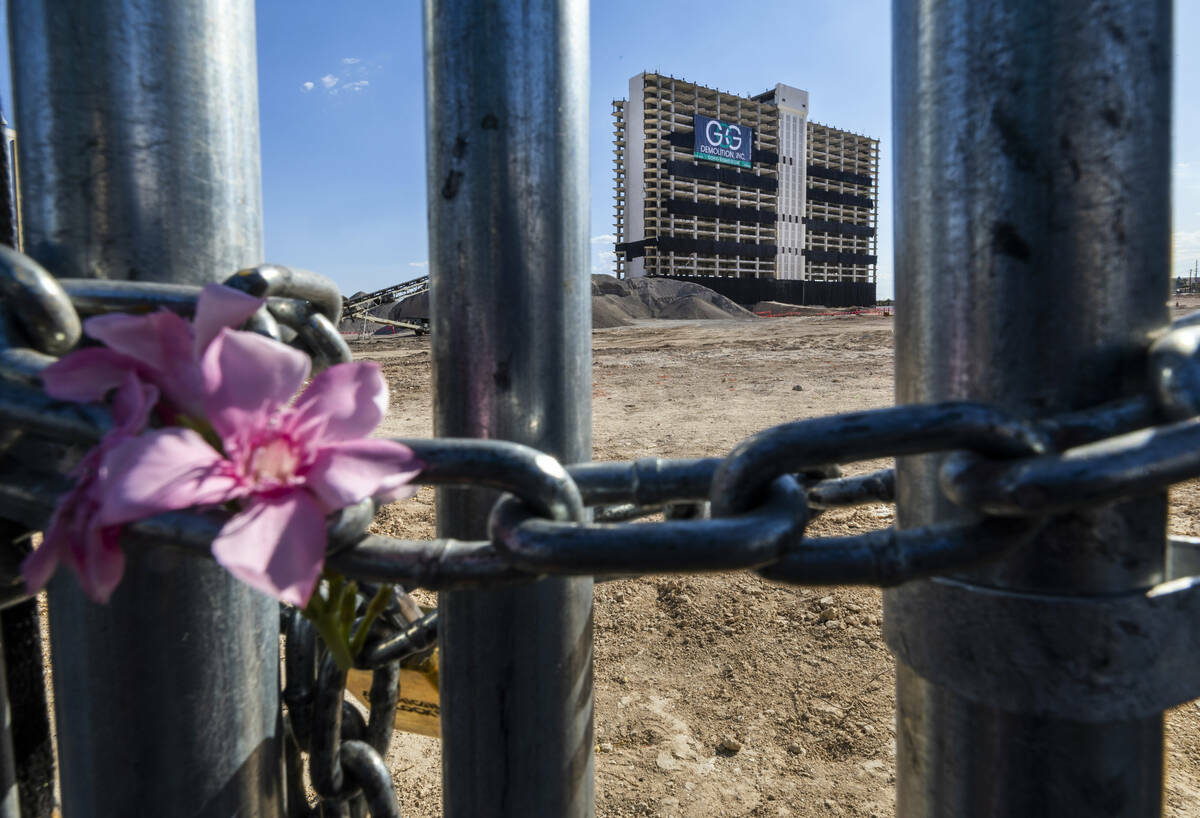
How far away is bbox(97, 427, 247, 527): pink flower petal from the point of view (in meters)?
0.45

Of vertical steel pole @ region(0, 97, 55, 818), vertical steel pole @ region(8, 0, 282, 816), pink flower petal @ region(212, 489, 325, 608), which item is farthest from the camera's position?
vertical steel pole @ region(0, 97, 55, 818)

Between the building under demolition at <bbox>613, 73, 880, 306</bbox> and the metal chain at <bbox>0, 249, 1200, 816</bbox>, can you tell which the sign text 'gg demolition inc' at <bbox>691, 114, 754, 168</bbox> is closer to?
the building under demolition at <bbox>613, 73, 880, 306</bbox>

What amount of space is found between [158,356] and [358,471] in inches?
6.6

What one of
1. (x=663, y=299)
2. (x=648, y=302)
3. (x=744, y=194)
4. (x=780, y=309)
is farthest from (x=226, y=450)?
(x=744, y=194)

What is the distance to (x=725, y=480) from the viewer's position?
0.55 metres

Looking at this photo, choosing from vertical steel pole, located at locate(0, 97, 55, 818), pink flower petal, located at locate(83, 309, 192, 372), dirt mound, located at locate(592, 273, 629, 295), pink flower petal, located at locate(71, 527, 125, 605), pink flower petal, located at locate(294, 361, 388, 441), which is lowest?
vertical steel pole, located at locate(0, 97, 55, 818)

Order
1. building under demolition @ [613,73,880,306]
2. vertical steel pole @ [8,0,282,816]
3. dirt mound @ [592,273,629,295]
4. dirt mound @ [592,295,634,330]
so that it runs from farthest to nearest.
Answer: building under demolition @ [613,73,880,306] → dirt mound @ [592,273,629,295] → dirt mound @ [592,295,634,330] → vertical steel pole @ [8,0,282,816]

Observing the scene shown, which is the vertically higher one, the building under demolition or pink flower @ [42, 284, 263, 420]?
the building under demolition

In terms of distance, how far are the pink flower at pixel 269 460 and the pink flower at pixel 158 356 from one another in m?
0.02

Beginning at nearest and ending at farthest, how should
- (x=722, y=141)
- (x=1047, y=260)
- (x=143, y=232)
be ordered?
(x=1047, y=260) → (x=143, y=232) → (x=722, y=141)

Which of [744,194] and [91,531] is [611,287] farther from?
[91,531]

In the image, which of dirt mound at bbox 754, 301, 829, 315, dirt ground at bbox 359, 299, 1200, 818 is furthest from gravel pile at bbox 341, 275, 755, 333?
dirt ground at bbox 359, 299, 1200, 818

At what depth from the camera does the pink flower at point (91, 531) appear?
1.55ft

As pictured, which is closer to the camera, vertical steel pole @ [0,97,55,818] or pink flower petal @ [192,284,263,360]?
pink flower petal @ [192,284,263,360]
